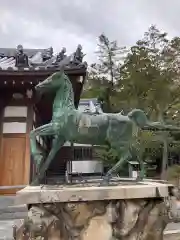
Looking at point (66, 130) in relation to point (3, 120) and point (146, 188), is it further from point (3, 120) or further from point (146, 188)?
point (3, 120)

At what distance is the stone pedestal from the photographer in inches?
116

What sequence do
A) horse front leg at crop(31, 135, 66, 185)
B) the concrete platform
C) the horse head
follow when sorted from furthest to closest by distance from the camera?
the horse head, horse front leg at crop(31, 135, 66, 185), the concrete platform

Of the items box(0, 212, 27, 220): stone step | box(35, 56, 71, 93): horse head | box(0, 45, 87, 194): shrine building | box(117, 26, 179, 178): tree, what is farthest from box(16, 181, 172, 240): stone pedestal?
box(117, 26, 179, 178): tree

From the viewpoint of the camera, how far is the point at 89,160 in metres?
14.2

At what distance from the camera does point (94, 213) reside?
3098mm

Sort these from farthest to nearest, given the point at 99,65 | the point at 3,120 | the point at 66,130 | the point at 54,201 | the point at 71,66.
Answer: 1. the point at 99,65
2. the point at 3,120
3. the point at 71,66
4. the point at 66,130
5. the point at 54,201

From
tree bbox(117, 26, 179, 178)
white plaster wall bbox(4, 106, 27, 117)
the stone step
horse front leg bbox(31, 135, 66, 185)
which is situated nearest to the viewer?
horse front leg bbox(31, 135, 66, 185)

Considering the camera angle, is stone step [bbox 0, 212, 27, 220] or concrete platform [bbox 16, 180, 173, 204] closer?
concrete platform [bbox 16, 180, 173, 204]

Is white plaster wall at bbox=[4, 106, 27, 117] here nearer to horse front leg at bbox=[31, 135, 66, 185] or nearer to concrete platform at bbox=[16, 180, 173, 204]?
horse front leg at bbox=[31, 135, 66, 185]

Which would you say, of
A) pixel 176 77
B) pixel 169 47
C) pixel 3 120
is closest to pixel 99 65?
pixel 169 47

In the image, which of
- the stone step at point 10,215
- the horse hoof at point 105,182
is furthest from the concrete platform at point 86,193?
the stone step at point 10,215

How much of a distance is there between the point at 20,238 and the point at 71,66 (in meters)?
4.91

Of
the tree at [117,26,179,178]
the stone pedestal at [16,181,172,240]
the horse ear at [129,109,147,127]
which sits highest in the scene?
the tree at [117,26,179,178]

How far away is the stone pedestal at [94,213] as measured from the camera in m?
2.94
